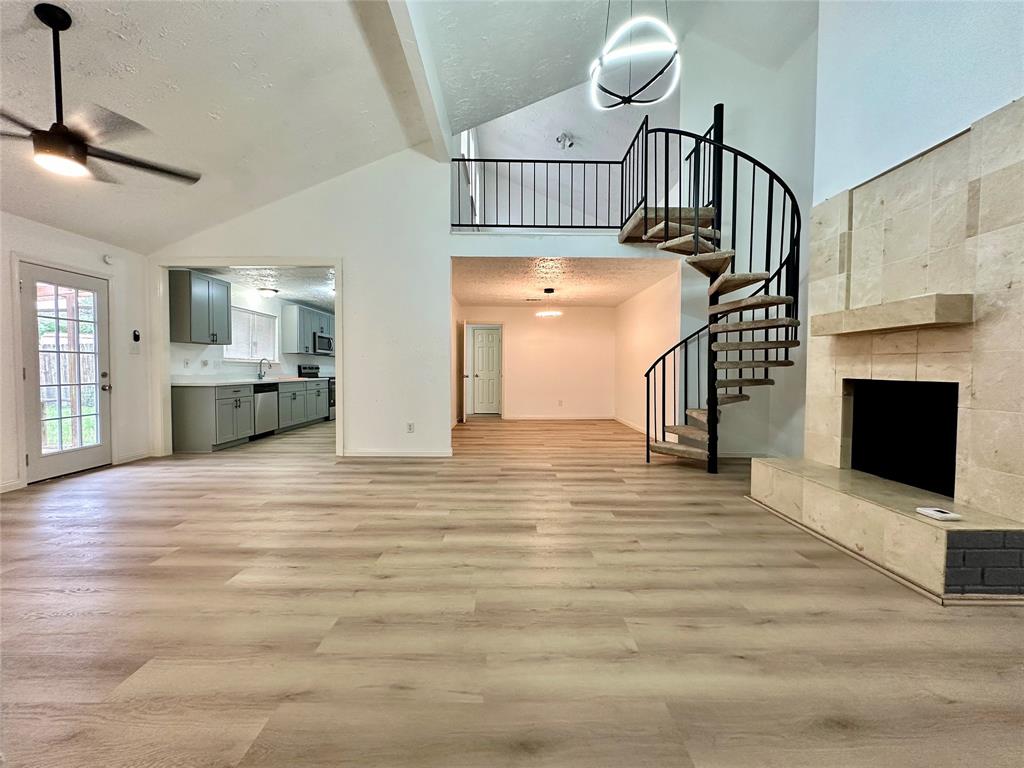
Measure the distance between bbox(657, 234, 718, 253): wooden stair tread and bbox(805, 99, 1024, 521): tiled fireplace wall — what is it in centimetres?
101

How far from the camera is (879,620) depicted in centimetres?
181

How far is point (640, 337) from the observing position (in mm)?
7328

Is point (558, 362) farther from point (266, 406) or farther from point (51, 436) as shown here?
point (51, 436)

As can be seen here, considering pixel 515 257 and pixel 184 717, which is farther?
pixel 515 257

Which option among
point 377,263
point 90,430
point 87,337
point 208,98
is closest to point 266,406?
point 90,430

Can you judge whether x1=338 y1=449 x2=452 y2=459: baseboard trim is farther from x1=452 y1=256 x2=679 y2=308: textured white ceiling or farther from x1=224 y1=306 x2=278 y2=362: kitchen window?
x1=224 y1=306 x2=278 y2=362: kitchen window

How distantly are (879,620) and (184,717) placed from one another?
8.70 ft

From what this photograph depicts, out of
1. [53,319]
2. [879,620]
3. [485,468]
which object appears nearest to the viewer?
[879,620]

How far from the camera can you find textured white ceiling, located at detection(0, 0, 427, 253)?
253cm

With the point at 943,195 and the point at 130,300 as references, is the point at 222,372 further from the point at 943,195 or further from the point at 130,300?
the point at 943,195

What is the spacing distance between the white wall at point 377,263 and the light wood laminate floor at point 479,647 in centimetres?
207

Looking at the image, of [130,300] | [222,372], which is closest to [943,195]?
[130,300]

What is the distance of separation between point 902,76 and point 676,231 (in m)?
2.10

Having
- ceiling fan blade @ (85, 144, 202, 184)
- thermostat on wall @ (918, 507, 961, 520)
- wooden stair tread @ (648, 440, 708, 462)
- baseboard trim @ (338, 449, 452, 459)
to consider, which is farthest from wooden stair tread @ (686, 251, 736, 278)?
ceiling fan blade @ (85, 144, 202, 184)
